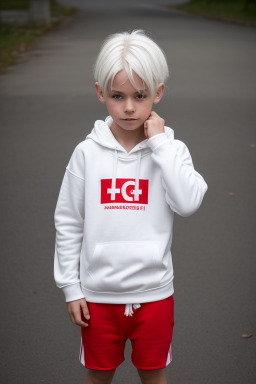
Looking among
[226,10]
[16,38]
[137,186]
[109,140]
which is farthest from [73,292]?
[226,10]

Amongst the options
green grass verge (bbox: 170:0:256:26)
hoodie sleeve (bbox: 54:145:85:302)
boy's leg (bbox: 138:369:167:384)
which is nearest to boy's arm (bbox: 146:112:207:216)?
hoodie sleeve (bbox: 54:145:85:302)

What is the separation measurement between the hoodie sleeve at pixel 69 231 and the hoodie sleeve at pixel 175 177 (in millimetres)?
316

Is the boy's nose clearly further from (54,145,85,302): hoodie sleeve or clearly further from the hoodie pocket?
the hoodie pocket

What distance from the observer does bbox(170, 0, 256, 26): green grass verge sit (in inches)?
1040

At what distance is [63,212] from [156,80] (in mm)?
592

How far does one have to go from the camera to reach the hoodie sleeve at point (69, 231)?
7.95 feet

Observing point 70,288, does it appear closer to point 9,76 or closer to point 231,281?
point 231,281

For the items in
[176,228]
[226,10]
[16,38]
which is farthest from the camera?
[226,10]

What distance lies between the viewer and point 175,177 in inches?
87.9

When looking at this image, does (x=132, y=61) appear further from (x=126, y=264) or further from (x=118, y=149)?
(x=126, y=264)

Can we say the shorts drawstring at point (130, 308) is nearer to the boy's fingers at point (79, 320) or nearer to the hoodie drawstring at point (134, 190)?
the hoodie drawstring at point (134, 190)

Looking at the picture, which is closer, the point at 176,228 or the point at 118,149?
the point at 118,149

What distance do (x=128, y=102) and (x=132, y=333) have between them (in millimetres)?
836

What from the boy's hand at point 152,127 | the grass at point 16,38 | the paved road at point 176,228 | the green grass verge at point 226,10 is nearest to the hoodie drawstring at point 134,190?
the boy's hand at point 152,127
